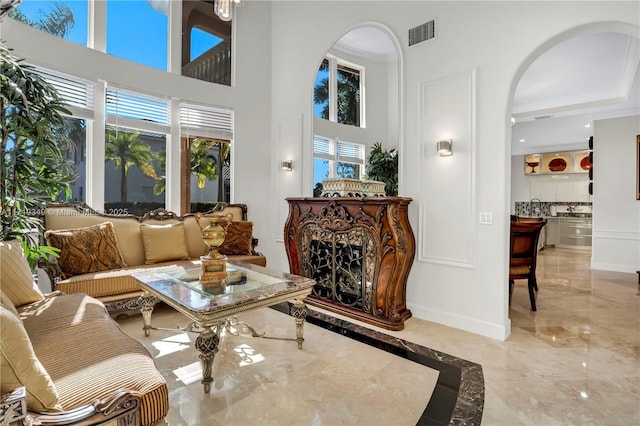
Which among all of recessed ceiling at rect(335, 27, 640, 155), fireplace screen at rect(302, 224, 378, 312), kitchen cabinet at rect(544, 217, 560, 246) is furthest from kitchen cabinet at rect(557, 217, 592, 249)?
fireplace screen at rect(302, 224, 378, 312)

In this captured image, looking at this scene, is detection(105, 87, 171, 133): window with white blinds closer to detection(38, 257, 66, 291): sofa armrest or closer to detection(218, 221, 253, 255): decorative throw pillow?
detection(218, 221, 253, 255): decorative throw pillow

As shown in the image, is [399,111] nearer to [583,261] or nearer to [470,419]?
[470,419]

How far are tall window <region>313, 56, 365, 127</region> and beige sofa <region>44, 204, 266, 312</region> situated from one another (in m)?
2.05

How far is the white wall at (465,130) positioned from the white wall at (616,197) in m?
4.80

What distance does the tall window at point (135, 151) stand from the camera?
424cm

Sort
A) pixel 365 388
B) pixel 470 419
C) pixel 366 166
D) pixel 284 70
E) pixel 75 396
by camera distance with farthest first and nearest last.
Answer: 1. pixel 284 70
2. pixel 366 166
3. pixel 365 388
4. pixel 470 419
5. pixel 75 396

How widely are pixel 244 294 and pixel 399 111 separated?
267 centimetres

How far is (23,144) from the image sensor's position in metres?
2.80

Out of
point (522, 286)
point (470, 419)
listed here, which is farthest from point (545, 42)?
point (522, 286)

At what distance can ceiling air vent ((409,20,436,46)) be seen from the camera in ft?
11.0

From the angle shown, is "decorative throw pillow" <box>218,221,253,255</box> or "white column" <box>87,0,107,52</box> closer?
"white column" <box>87,0,107,52</box>

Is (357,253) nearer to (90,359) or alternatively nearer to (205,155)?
(90,359)

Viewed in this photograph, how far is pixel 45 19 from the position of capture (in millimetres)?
Answer: 3682

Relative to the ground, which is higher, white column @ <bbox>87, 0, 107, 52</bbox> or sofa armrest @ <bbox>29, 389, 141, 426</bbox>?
white column @ <bbox>87, 0, 107, 52</bbox>
